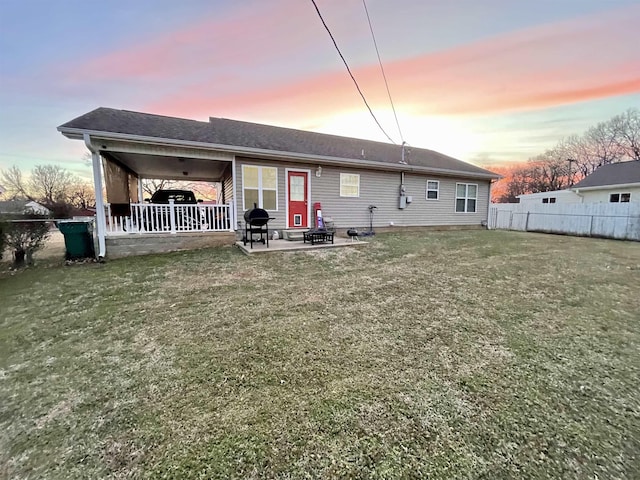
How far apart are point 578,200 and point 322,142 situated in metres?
17.7

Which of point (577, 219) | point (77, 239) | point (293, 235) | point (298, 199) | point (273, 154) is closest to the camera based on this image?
point (77, 239)

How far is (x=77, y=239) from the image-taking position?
6688mm

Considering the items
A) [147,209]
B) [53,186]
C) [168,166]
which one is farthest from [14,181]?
[147,209]

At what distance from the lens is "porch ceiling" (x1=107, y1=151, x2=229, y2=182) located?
8.40m

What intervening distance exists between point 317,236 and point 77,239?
6.09 m

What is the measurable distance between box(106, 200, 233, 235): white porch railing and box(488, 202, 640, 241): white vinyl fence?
50.4 feet

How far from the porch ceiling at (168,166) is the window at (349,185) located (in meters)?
4.10

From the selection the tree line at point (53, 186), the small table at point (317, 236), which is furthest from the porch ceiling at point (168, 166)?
the tree line at point (53, 186)

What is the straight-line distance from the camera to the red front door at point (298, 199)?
9.30 meters

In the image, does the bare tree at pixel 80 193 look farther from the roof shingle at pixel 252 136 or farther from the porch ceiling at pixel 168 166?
the roof shingle at pixel 252 136

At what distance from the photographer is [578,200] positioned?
57.7 ft

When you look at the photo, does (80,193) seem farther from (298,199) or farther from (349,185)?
(349,185)

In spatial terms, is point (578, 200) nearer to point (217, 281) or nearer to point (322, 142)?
point (322, 142)

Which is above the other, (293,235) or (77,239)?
(77,239)
